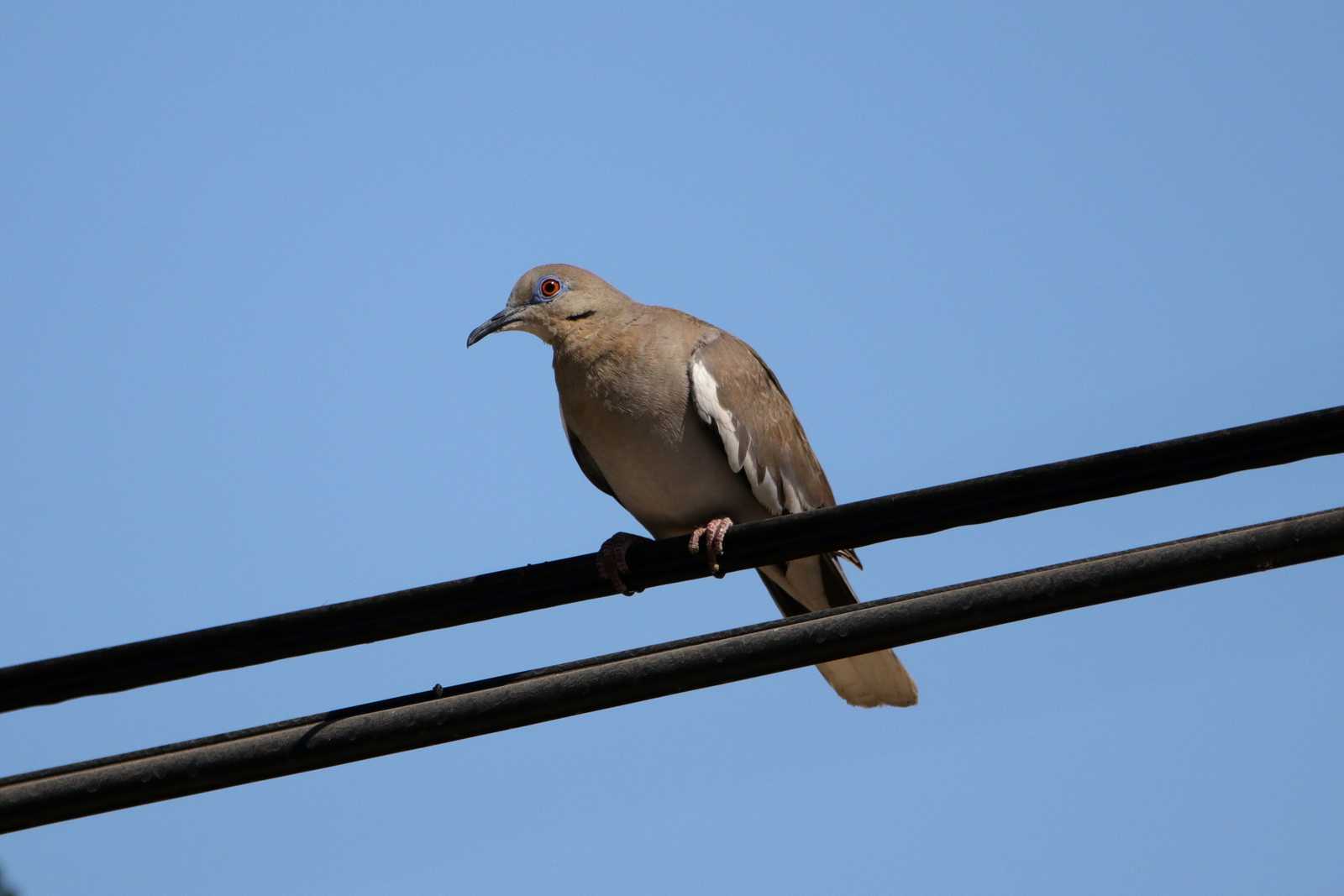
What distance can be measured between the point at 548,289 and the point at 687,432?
1.25m

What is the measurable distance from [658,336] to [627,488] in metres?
0.70

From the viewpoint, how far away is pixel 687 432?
7016 mm

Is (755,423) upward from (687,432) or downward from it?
upward

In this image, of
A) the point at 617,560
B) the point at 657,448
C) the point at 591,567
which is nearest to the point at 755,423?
the point at 657,448

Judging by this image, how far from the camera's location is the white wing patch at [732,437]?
7.01m

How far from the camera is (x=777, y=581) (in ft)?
24.5

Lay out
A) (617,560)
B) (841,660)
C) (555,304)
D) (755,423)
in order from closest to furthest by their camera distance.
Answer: (617,560)
(841,660)
(755,423)
(555,304)

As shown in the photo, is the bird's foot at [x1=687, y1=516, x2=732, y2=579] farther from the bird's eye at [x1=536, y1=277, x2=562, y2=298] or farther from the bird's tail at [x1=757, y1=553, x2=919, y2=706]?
the bird's eye at [x1=536, y1=277, x2=562, y2=298]

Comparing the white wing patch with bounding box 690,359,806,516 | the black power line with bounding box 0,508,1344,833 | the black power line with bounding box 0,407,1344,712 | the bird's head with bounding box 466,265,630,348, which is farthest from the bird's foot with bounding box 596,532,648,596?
the bird's head with bounding box 466,265,630,348

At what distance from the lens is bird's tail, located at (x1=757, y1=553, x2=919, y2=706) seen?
22.6 ft

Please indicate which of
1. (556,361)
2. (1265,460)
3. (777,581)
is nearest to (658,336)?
(556,361)

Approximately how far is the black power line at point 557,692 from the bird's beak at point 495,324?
3.72m

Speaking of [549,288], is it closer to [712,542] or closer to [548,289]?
[548,289]

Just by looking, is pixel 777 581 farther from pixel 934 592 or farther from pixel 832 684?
pixel 934 592
